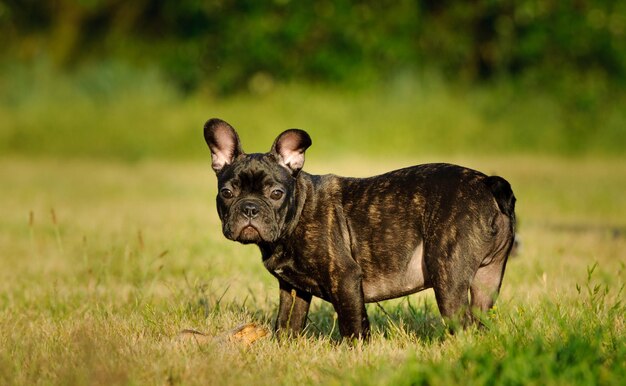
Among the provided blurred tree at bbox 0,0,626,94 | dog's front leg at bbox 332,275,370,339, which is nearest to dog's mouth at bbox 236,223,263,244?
dog's front leg at bbox 332,275,370,339

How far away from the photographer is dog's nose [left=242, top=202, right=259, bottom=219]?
586 cm

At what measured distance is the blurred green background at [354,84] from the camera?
22.6 metres

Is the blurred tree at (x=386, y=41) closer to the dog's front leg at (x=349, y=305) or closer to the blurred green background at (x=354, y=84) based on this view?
the blurred green background at (x=354, y=84)

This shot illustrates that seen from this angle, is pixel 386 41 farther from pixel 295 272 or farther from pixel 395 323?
pixel 295 272

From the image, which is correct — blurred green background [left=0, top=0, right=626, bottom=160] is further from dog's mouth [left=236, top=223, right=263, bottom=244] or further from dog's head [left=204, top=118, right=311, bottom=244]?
dog's mouth [left=236, top=223, right=263, bottom=244]

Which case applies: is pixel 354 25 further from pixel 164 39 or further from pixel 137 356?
pixel 137 356

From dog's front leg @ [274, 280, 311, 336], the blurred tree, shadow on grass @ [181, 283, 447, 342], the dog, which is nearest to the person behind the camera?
the dog

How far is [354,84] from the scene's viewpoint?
25266 mm

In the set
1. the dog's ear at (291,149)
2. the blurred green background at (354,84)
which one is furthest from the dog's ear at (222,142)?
the blurred green background at (354,84)

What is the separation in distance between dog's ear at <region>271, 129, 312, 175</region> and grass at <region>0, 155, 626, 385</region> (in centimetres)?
115

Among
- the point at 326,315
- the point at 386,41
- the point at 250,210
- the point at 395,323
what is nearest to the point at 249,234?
the point at 250,210

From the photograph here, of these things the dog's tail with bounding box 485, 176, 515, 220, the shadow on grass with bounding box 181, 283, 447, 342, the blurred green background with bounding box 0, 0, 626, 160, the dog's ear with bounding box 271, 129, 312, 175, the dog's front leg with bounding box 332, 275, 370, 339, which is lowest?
the shadow on grass with bounding box 181, 283, 447, 342

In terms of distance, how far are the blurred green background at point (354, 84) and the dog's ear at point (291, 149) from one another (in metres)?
14.8

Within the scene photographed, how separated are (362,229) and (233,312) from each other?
48.9 inches
